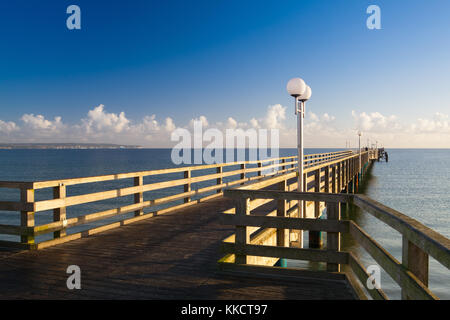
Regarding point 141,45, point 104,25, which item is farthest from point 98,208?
point 104,25

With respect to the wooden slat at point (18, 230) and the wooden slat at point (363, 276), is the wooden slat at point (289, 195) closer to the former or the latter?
the wooden slat at point (363, 276)

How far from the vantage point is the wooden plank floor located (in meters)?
3.98

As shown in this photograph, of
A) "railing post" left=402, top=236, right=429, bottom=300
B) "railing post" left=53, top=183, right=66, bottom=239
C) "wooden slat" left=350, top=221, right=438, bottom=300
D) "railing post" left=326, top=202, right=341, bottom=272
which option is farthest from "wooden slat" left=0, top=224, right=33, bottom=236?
"railing post" left=402, top=236, right=429, bottom=300

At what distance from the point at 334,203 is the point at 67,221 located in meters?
4.95

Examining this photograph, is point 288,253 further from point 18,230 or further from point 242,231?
point 18,230

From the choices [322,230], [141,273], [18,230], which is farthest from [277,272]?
[18,230]

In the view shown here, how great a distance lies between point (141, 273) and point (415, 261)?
10.9 feet

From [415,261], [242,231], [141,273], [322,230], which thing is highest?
[415,261]

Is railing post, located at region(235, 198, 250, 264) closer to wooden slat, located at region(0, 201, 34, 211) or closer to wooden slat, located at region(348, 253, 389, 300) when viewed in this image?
wooden slat, located at region(348, 253, 389, 300)

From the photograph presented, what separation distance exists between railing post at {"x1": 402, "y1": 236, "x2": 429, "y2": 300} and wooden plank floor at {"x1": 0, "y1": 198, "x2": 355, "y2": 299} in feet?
4.36

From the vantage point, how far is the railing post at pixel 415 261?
264 cm

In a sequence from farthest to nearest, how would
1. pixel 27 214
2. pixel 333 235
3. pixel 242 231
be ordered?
pixel 27 214
pixel 242 231
pixel 333 235

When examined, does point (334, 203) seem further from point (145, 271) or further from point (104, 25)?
point (104, 25)

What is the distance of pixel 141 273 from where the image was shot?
4.68 m
